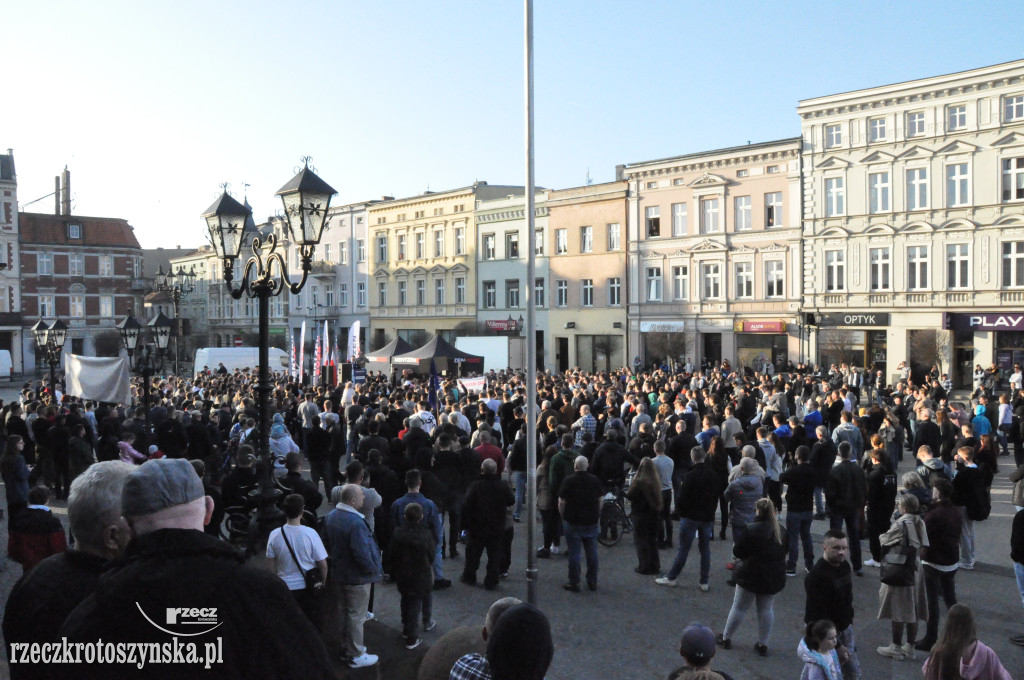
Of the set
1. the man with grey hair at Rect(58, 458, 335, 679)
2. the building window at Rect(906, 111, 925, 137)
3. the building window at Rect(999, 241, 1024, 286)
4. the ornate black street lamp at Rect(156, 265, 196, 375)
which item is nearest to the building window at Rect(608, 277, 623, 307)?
the building window at Rect(906, 111, 925, 137)

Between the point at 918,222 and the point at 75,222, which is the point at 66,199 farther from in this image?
the point at 918,222

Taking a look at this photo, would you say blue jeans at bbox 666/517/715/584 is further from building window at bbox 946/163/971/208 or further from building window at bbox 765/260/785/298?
building window at bbox 765/260/785/298

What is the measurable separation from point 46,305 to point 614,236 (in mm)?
48730

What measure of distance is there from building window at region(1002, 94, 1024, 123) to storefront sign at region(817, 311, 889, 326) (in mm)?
8822

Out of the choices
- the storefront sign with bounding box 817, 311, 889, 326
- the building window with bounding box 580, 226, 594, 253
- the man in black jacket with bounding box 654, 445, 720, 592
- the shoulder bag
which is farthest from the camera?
the building window with bounding box 580, 226, 594, 253

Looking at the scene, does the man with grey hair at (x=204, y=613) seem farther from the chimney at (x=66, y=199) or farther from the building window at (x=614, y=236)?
the chimney at (x=66, y=199)

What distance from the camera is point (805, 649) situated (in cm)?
515

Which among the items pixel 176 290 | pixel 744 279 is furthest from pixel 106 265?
pixel 744 279

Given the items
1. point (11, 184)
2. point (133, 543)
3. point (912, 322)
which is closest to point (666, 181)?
point (912, 322)

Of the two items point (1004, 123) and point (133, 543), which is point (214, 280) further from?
point (133, 543)

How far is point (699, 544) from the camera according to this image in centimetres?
954

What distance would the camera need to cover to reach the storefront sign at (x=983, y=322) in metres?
30.1

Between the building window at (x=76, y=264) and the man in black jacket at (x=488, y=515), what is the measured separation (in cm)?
6684

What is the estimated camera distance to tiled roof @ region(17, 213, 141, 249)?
208ft
